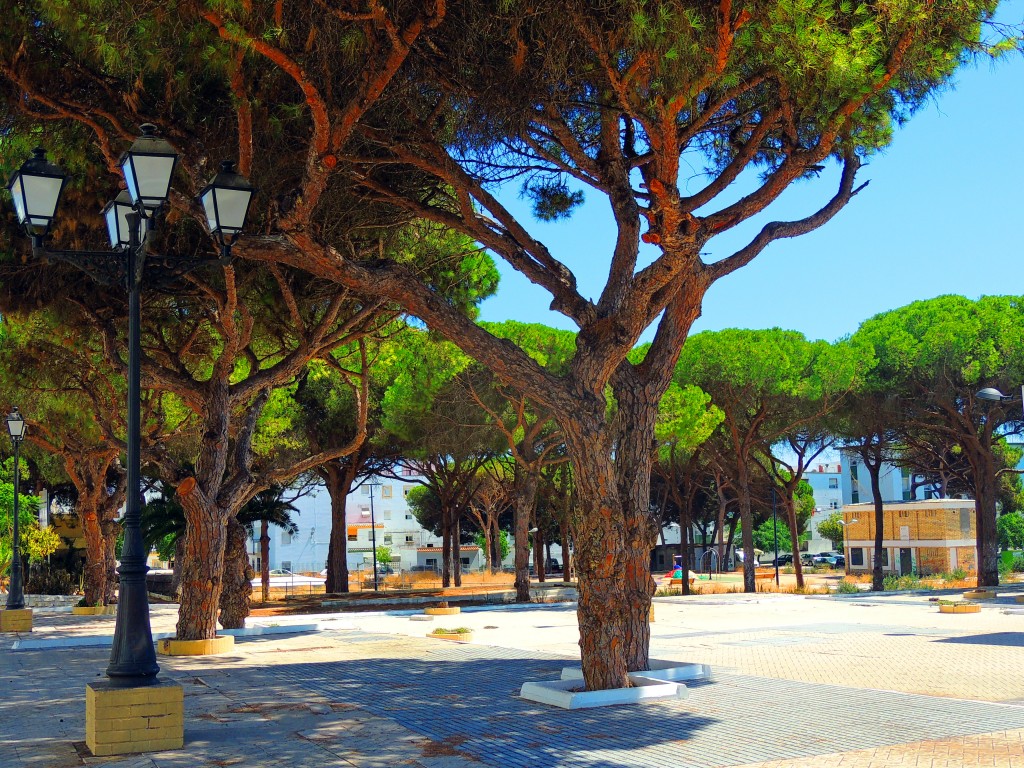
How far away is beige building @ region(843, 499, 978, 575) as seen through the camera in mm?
43125

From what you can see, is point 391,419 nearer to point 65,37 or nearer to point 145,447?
point 145,447

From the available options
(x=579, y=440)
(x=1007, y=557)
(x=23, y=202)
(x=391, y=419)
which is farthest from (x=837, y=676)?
(x=1007, y=557)

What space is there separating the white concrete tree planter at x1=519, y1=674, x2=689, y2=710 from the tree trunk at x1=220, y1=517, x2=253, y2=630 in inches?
343

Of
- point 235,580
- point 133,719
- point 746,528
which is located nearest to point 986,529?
point 746,528

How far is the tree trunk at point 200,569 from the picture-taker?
13.8 meters

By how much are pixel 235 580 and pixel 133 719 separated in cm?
1059

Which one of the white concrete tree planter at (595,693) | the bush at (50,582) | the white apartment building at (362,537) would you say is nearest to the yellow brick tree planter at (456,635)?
the white concrete tree planter at (595,693)

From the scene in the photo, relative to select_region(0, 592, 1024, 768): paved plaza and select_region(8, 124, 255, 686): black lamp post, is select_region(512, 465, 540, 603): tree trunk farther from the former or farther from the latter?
select_region(8, 124, 255, 686): black lamp post

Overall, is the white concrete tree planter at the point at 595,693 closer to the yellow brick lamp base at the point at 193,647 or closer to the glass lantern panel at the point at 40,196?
the yellow brick lamp base at the point at 193,647

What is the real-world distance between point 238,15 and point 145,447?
786 centimetres

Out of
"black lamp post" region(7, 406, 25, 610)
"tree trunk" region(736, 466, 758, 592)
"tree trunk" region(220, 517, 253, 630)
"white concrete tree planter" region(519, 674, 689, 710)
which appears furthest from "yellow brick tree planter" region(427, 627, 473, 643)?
"tree trunk" region(736, 466, 758, 592)

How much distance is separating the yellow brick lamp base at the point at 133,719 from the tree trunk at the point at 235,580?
9949mm

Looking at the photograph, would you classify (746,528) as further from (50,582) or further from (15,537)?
(50,582)

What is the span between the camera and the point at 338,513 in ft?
108
